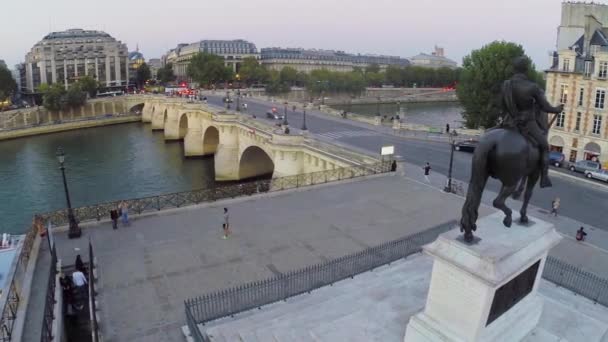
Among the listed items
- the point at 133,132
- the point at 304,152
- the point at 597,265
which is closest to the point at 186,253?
the point at 597,265

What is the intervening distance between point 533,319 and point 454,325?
8.54 feet

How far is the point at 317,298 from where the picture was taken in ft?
39.8

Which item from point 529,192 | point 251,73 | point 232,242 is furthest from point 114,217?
point 251,73

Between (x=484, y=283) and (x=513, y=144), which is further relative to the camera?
(x=513, y=144)

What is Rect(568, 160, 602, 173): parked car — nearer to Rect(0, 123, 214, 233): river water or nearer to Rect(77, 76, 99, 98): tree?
Rect(0, 123, 214, 233): river water

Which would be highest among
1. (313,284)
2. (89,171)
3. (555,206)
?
(555,206)

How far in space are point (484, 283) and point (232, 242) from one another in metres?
10.6

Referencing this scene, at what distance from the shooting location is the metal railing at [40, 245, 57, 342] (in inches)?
413

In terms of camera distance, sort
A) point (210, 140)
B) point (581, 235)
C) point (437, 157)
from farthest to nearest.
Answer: point (210, 140), point (437, 157), point (581, 235)

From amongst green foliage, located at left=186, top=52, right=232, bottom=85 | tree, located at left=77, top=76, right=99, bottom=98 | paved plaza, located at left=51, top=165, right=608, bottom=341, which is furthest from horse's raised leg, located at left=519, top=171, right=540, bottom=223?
green foliage, located at left=186, top=52, right=232, bottom=85

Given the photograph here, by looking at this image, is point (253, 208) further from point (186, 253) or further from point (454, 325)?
point (454, 325)

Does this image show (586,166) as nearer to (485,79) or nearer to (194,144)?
(485,79)

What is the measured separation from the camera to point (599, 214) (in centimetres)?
2192

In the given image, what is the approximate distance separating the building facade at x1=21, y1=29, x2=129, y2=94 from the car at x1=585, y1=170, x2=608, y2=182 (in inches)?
4825
